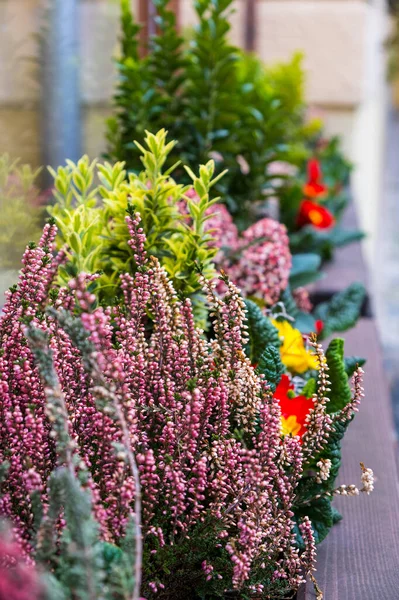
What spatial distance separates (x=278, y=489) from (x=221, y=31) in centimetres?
124

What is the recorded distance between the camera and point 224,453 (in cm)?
87

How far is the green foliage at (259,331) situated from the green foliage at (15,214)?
0.37m

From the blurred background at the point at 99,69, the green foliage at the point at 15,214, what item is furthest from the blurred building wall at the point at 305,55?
the green foliage at the point at 15,214

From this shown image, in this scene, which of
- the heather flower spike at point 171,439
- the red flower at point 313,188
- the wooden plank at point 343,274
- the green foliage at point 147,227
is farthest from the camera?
the red flower at point 313,188

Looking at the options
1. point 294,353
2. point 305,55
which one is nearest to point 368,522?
point 294,353

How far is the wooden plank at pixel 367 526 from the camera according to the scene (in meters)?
0.93

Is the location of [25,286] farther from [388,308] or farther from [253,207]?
[388,308]

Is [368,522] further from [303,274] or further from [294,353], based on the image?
[303,274]

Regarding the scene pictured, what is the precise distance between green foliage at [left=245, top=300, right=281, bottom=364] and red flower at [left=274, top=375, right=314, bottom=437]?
87 millimetres

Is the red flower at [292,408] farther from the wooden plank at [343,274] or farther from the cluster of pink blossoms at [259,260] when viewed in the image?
the wooden plank at [343,274]

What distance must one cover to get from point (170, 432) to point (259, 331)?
0.35 metres

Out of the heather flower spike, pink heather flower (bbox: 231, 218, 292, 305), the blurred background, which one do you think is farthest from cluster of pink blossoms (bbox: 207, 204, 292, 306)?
the heather flower spike

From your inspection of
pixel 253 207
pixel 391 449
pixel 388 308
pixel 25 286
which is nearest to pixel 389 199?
pixel 388 308

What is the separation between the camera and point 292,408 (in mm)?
1044
